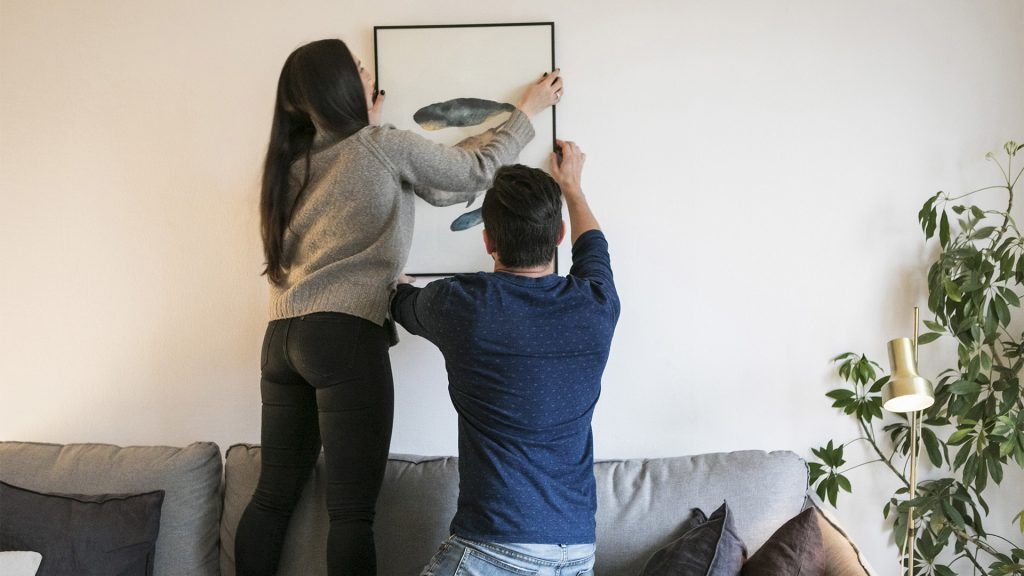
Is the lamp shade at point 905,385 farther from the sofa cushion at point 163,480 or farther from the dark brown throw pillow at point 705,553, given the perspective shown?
the sofa cushion at point 163,480

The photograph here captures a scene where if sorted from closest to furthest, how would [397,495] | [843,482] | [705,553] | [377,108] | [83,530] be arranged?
[705,553]
[83,530]
[397,495]
[843,482]
[377,108]

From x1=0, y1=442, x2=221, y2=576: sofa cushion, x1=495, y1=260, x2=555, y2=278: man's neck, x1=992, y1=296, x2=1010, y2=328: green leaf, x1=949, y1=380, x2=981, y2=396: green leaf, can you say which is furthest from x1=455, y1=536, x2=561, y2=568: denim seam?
x1=992, y1=296, x2=1010, y2=328: green leaf

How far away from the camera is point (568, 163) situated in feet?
7.05

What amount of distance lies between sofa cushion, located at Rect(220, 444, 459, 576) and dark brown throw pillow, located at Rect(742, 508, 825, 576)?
75 cm

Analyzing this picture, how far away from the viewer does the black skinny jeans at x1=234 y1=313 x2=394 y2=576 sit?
179 cm

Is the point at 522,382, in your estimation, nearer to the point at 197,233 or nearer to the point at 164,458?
the point at 164,458

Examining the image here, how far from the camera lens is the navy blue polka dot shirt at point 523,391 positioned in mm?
1466

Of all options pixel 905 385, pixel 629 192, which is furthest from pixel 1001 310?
pixel 629 192

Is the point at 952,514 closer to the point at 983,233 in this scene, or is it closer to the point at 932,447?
the point at 932,447

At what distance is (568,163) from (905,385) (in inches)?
39.2

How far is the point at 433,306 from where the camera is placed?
1.56 meters

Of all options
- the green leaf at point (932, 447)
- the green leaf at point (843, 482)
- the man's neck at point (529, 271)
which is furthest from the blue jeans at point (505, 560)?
the green leaf at point (932, 447)

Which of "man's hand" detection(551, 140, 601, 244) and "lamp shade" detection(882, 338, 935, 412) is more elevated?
"man's hand" detection(551, 140, 601, 244)

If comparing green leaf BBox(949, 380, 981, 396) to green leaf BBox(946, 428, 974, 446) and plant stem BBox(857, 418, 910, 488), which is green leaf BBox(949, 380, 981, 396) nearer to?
green leaf BBox(946, 428, 974, 446)
